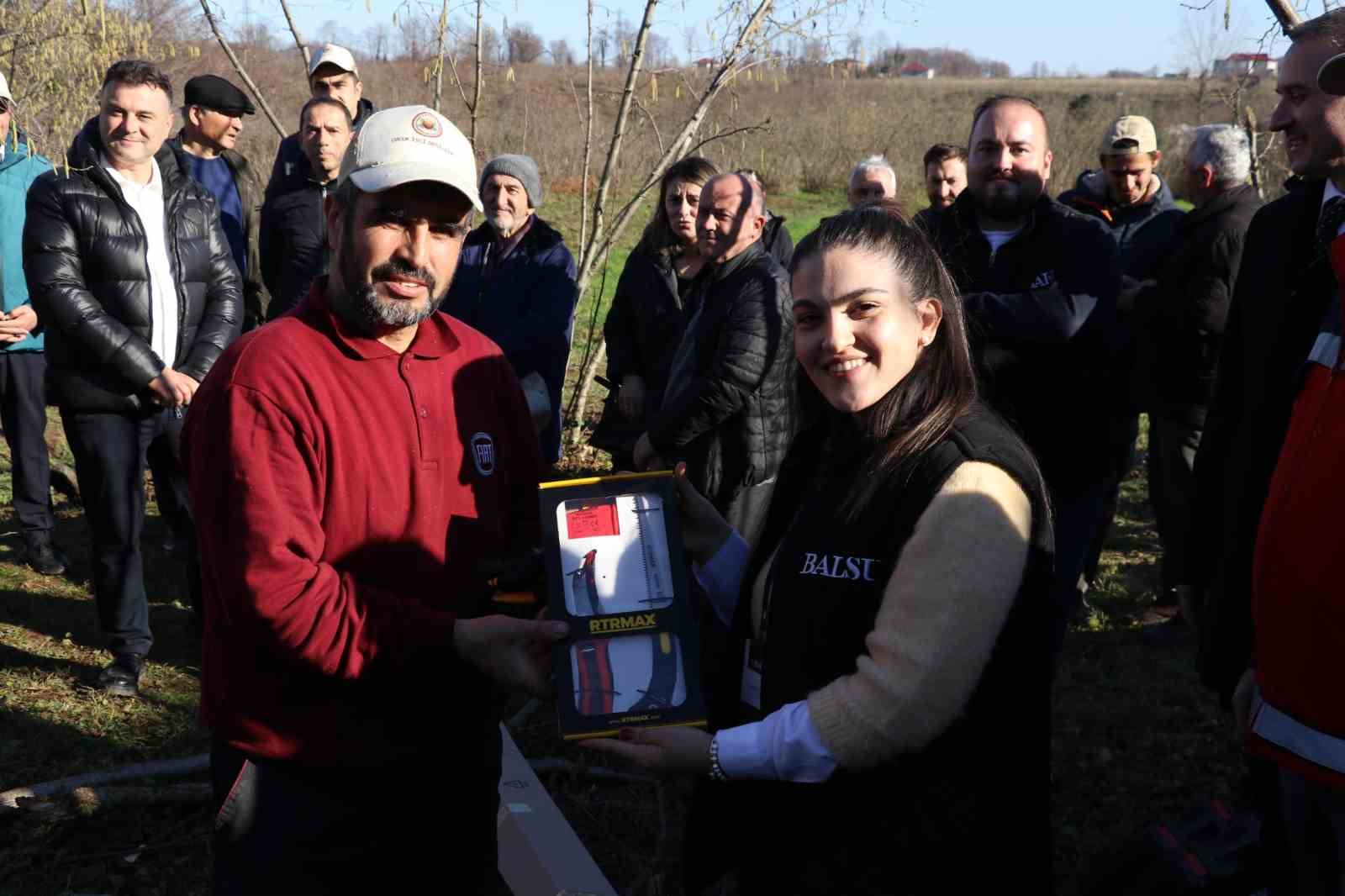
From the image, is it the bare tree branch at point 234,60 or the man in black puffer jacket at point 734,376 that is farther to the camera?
the bare tree branch at point 234,60

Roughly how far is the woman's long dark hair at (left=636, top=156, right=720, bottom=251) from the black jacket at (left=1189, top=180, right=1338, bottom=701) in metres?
3.47

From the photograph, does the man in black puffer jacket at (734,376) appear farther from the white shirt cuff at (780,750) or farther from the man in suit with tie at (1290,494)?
the white shirt cuff at (780,750)

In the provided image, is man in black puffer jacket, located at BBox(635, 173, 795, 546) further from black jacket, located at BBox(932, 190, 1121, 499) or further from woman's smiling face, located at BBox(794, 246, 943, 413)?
woman's smiling face, located at BBox(794, 246, 943, 413)

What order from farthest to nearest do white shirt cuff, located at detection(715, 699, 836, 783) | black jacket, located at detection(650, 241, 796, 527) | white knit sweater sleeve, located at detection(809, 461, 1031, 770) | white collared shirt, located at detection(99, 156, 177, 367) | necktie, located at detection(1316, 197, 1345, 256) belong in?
white collared shirt, located at detection(99, 156, 177, 367) → black jacket, located at detection(650, 241, 796, 527) → necktie, located at detection(1316, 197, 1345, 256) → white shirt cuff, located at detection(715, 699, 836, 783) → white knit sweater sleeve, located at detection(809, 461, 1031, 770)

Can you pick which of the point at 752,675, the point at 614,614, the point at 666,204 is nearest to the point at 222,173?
the point at 666,204

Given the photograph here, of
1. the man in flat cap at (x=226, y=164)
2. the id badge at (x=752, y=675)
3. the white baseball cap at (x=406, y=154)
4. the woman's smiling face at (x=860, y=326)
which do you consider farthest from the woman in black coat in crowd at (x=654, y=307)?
the woman's smiling face at (x=860, y=326)

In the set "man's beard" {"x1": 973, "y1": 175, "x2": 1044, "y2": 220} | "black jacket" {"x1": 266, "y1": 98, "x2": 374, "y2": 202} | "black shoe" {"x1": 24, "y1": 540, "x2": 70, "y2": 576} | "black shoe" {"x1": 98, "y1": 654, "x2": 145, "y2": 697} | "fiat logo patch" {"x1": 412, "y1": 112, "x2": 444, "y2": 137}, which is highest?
"black jacket" {"x1": 266, "y1": 98, "x2": 374, "y2": 202}

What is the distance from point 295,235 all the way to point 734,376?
8.88ft

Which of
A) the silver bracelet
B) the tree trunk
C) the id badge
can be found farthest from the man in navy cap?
the silver bracelet

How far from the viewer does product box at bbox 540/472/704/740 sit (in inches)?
90.2

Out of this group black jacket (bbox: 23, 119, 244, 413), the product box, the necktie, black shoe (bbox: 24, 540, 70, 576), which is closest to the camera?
the product box

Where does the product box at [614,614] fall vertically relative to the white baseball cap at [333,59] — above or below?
below

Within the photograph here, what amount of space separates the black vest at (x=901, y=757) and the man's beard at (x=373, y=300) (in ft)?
2.86

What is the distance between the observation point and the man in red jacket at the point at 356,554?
2141mm
